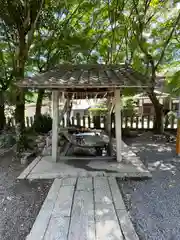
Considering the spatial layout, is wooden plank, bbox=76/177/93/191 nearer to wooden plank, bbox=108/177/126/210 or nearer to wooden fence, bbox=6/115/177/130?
wooden plank, bbox=108/177/126/210

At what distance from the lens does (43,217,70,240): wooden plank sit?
218cm

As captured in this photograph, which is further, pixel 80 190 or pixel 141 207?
pixel 80 190

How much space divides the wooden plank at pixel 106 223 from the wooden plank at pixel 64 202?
423 mm

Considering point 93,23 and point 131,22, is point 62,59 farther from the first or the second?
point 131,22

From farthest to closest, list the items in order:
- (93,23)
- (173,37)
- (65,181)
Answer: (93,23)
(173,37)
(65,181)

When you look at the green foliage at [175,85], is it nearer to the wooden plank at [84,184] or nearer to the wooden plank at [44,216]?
the wooden plank at [84,184]

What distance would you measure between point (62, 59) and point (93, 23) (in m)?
2.07

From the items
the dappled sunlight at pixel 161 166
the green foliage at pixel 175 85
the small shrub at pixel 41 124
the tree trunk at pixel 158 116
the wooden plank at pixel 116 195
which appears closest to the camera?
the wooden plank at pixel 116 195

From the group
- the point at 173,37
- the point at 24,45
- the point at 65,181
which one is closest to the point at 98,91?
the point at 24,45

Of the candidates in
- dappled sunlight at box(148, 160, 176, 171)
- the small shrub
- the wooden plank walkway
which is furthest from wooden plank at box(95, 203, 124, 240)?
the small shrub

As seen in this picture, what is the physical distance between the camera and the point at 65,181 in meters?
3.64

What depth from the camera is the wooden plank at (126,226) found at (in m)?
2.18

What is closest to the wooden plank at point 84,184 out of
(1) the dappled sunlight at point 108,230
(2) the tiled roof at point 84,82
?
(1) the dappled sunlight at point 108,230

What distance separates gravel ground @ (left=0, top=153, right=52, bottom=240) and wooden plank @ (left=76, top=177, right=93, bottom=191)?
590mm
